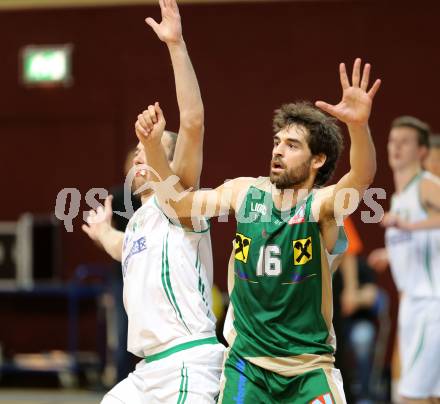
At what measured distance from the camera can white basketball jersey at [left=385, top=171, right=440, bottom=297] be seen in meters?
7.17

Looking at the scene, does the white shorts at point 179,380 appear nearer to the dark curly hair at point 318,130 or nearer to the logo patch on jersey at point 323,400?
the logo patch on jersey at point 323,400

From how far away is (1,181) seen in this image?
12234 mm

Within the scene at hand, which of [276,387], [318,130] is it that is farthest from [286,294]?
[318,130]

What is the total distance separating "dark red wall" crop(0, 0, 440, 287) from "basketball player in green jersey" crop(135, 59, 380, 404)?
22.5 feet

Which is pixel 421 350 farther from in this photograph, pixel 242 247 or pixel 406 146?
pixel 242 247

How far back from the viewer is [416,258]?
7305 millimetres

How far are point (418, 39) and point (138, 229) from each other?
765cm

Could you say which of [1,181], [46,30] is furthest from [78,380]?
[46,30]

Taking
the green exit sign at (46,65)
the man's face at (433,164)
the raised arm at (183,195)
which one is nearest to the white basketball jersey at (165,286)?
the raised arm at (183,195)

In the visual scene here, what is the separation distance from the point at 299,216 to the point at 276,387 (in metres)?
0.75

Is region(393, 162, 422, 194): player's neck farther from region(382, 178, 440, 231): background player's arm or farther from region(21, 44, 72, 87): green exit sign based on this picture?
region(21, 44, 72, 87): green exit sign

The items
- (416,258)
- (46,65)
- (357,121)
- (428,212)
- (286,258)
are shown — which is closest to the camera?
(357,121)

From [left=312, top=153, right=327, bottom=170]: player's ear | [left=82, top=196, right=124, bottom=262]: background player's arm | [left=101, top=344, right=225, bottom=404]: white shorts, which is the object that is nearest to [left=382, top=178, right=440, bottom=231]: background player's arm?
[left=82, top=196, right=124, bottom=262]: background player's arm

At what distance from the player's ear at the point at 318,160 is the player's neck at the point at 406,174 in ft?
10.2
